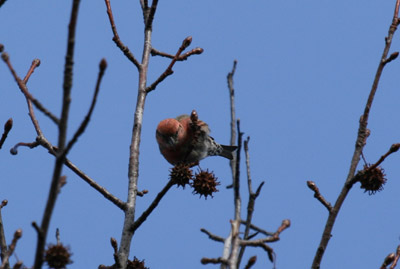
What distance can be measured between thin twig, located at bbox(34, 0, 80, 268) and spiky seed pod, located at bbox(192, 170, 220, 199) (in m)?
2.15

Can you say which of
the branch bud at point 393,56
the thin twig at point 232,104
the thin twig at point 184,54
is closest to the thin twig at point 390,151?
the branch bud at point 393,56

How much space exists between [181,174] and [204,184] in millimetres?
214

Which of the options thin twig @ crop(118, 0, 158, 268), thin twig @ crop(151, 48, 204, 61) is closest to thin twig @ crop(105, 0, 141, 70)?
thin twig @ crop(118, 0, 158, 268)

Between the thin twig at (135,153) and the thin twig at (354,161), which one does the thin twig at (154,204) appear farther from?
the thin twig at (354,161)

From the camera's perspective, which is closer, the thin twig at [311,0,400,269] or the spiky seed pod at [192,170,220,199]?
the thin twig at [311,0,400,269]

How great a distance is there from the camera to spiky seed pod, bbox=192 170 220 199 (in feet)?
14.2

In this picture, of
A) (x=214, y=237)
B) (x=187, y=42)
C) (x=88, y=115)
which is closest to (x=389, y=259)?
(x=214, y=237)

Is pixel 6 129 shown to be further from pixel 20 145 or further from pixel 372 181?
pixel 372 181

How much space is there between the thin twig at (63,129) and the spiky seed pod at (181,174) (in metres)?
1.98

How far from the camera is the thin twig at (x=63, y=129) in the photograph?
2.08 metres

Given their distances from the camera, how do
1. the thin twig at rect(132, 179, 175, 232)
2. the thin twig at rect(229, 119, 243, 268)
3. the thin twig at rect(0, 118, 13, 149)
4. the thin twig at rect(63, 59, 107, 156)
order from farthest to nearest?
the thin twig at rect(0, 118, 13, 149)
the thin twig at rect(132, 179, 175, 232)
the thin twig at rect(229, 119, 243, 268)
the thin twig at rect(63, 59, 107, 156)

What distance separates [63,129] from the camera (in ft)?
7.05

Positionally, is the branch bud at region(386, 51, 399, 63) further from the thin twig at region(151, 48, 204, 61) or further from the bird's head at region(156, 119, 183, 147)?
the bird's head at region(156, 119, 183, 147)

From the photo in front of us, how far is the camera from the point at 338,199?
11.1 feet
